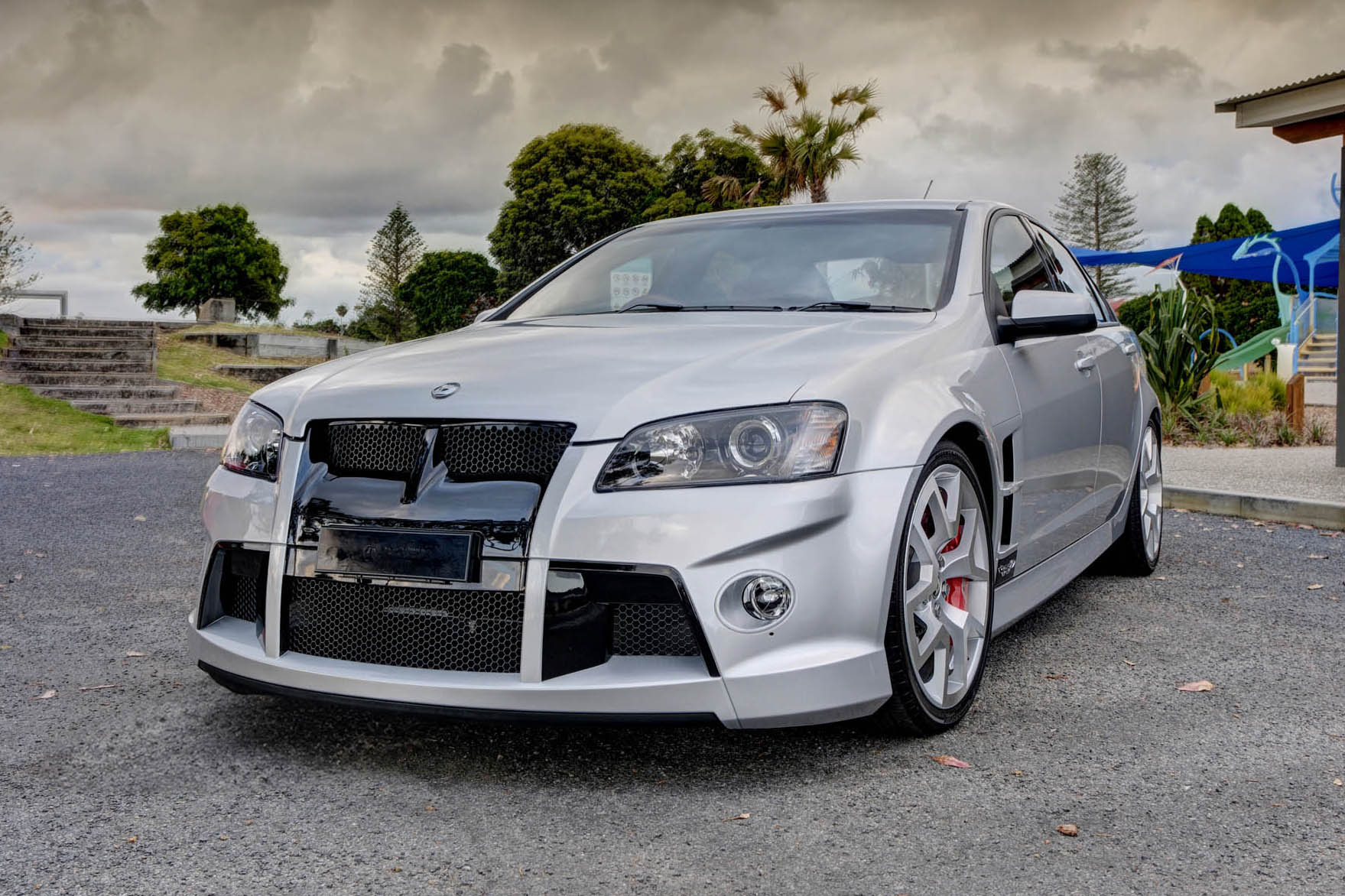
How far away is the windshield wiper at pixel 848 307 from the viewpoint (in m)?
3.64

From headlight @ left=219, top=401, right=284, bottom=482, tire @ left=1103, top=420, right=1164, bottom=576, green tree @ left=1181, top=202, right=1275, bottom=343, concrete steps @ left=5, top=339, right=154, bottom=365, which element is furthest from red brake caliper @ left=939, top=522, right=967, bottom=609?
green tree @ left=1181, top=202, right=1275, bottom=343

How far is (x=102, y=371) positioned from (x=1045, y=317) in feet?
52.4

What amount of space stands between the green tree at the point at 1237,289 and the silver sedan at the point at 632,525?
2956cm

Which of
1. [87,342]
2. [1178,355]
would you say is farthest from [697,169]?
[1178,355]

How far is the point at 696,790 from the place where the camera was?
111 inches

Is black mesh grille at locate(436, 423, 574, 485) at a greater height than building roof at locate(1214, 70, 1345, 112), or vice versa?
building roof at locate(1214, 70, 1345, 112)

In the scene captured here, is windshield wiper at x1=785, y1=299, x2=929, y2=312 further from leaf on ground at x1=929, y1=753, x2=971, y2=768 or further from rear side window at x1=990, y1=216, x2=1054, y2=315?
leaf on ground at x1=929, y1=753, x2=971, y2=768

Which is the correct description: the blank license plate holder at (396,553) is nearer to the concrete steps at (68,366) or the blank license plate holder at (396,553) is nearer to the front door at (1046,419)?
the front door at (1046,419)

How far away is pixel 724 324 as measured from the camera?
3.46 meters

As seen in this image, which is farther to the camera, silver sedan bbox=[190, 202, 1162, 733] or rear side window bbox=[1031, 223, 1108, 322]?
rear side window bbox=[1031, 223, 1108, 322]

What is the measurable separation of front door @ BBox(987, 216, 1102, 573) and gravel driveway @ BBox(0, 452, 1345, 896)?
473 millimetres

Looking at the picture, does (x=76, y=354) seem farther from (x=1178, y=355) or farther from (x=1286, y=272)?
(x=1286, y=272)

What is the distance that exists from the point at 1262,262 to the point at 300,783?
2482 cm

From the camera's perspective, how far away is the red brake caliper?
327 cm
